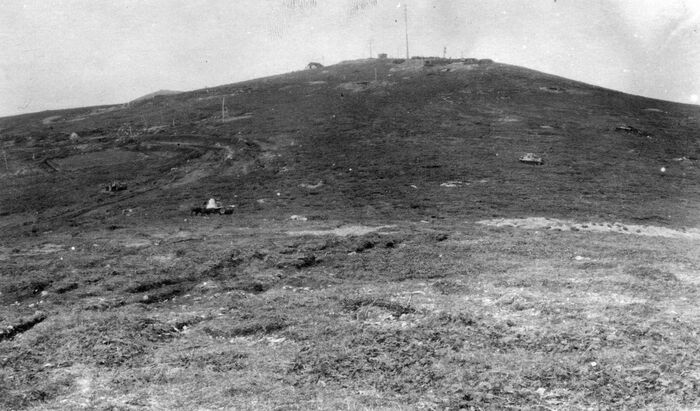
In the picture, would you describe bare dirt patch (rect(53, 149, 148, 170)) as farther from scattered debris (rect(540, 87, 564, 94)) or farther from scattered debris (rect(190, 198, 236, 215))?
scattered debris (rect(540, 87, 564, 94))

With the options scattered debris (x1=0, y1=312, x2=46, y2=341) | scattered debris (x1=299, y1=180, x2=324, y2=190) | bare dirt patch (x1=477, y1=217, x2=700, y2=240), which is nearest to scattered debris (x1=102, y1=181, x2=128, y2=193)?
scattered debris (x1=299, y1=180, x2=324, y2=190)

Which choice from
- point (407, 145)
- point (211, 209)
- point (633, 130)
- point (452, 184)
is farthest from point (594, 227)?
point (633, 130)

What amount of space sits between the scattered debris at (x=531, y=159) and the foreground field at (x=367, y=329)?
1350 cm

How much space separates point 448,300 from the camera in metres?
8.49

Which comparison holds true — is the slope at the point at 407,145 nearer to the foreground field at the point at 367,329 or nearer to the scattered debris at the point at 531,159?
the scattered debris at the point at 531,159

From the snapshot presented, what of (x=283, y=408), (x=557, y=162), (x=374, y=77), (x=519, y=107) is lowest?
(x=283, y=408)

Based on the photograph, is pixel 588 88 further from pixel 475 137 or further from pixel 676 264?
pixel 676 264

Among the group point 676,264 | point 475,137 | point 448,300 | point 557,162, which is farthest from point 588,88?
point 448,300

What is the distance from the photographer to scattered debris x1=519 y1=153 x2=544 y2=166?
84.5 feet

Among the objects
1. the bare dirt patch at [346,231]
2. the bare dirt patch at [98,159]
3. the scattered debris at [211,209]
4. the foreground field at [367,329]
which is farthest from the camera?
the bare dirt patch at [98,159]

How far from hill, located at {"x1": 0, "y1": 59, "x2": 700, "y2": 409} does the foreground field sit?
41mm

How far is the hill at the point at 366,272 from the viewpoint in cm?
606

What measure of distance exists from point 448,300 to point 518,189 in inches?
556

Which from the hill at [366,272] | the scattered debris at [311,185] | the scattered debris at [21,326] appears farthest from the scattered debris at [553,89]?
the scattered debris at [21,326]
